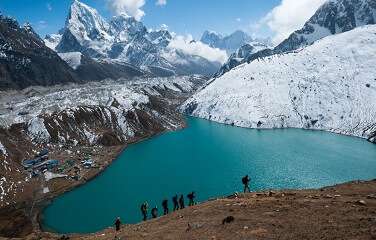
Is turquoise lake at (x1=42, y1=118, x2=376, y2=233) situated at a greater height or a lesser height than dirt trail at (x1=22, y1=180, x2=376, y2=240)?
lesser

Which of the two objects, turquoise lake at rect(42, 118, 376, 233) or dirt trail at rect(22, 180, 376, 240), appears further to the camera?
turquoise lake at rect(42, 118, 376, 233)

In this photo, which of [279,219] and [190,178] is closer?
[279,219]

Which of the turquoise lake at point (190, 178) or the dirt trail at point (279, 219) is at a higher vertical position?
the dirt trail at point (279, 219)

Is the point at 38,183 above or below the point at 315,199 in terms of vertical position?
below

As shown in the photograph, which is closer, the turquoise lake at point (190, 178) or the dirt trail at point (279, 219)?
the dirt trail at point (279, 219)

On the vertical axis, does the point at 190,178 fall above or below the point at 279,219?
below

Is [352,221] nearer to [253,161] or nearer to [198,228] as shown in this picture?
[198,228]

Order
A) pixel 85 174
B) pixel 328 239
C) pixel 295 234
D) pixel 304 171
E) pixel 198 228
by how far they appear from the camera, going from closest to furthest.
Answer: pixel 328 239, pixel 295 234, pixel 198 228, pixel 304 171, pixel 85 174

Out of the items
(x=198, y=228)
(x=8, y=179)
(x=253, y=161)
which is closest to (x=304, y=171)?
(x=253, y=161)
